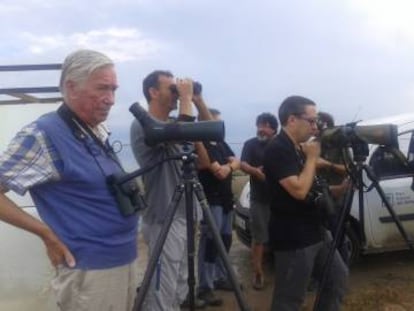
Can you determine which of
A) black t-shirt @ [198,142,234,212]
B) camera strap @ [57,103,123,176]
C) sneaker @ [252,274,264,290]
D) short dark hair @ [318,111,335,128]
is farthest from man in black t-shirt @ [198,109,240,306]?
camera strap @ [57,103,123,176]

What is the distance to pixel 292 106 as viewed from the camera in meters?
3.25

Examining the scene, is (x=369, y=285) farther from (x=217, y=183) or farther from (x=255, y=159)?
(x=217, y=183)

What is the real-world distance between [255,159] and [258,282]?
3.91 ft

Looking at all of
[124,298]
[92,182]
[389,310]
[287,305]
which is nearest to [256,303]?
[389,310]

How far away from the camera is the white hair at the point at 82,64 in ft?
6.75

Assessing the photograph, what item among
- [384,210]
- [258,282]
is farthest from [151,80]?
[384,210]

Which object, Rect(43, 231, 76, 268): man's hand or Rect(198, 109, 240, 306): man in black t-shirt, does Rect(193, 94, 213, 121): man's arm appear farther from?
Rect(43, 231, 76, 268): man's hand

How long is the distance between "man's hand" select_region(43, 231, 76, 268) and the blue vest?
0.04 metres

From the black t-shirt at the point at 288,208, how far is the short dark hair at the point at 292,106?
0.39ft

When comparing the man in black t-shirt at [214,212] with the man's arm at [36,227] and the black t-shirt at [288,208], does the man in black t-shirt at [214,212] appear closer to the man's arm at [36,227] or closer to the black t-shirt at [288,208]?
the black t-shirt at [288,208]

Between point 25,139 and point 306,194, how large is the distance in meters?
1.68

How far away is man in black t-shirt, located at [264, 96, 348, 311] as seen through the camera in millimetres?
3119

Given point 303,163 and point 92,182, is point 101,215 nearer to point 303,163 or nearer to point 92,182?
point 92,182

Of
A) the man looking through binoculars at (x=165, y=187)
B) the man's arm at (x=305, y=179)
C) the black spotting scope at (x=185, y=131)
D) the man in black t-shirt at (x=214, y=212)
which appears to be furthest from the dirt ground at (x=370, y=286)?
the black spotting scope at (x=185, y=131)
